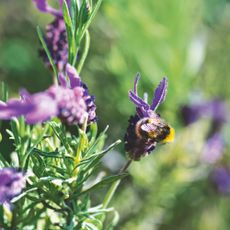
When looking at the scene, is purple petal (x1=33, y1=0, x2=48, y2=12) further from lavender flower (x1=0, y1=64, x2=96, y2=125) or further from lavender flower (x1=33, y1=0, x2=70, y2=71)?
lavender flower (x1=0, y1=64, x2=96, y2=125)

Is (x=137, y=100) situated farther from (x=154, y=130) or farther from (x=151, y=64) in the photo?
(x=151, y=64)

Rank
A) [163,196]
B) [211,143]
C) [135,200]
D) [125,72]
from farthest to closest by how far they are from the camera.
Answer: [125,72]
[211,143]
[135,200]
[163,196]

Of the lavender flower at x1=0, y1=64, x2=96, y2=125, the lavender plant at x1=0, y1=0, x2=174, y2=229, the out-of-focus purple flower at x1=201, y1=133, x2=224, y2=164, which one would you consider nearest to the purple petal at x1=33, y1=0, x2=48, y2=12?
the lavender plant at x1=0, y1=0, x2=174, y2=229

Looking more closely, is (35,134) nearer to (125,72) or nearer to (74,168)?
(74,168)

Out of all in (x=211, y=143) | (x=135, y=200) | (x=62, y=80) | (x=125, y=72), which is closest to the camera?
(x=62, y=80)

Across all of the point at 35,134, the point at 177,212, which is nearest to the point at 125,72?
the point at 177,212

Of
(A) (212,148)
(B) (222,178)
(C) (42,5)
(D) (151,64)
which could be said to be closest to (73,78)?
(C) (42,5)

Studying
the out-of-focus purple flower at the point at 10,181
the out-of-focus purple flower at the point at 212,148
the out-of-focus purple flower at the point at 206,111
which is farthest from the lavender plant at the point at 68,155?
the out-of-focus purple flower at the point at 206,111
